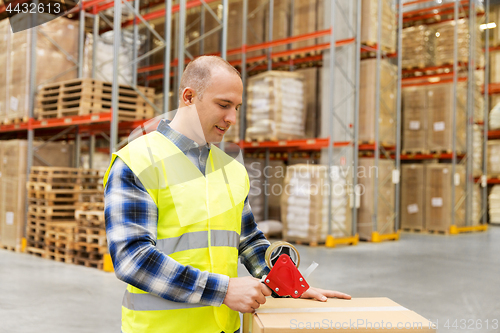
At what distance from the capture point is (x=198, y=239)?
1407 mm

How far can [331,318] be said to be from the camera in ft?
4.57

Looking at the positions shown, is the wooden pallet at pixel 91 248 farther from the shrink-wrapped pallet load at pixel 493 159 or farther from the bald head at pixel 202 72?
the shrink-wrapped pallet load at pixel 493 159

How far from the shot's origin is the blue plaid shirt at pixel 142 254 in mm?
1287

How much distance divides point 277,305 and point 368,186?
29.6ft

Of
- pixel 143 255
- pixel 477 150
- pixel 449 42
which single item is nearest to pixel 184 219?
pixel 143 255

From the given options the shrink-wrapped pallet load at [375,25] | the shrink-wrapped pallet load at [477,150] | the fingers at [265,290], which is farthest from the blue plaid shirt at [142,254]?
the shrink-wrapped pallet load at [477,150]

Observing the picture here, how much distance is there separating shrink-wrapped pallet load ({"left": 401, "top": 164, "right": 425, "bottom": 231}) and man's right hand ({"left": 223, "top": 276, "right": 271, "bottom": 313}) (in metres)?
11.7

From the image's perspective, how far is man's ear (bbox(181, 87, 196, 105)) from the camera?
1.48 meters

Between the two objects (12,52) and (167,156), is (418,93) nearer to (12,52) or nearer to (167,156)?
(12,52)

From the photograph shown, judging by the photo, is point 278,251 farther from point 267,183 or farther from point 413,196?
point 413,196

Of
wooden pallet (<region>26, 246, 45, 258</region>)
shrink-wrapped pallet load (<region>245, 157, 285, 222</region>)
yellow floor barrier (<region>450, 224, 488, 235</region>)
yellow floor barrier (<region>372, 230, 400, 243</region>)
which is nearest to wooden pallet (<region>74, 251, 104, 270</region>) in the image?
wooden pallet (<region>26, 246, 45, 258</region>)

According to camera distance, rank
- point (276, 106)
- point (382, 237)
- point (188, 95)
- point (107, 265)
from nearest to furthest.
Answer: point (188, 95) < point (107, 265) < point (276, 106) < point (382, 237)

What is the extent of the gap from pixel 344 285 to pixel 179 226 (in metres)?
4.90

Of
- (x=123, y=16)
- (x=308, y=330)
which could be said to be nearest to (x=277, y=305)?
(x=308, y=330)
